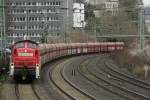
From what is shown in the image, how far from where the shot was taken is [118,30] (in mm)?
98875

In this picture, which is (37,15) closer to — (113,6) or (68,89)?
(113,6)

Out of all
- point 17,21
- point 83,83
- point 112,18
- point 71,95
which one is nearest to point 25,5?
point 17,21

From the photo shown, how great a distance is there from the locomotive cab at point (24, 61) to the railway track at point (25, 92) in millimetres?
802

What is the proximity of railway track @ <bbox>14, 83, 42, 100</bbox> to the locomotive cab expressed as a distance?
802 millimetres

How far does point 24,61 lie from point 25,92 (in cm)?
369

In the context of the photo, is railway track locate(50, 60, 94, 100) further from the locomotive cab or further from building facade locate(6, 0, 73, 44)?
building facade locate(6, 0, 73, 44)

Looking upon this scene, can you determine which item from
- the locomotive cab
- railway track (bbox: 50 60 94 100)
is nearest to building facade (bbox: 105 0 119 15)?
railway track (bbox: 50 60 94 100)

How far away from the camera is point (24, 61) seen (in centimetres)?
3095

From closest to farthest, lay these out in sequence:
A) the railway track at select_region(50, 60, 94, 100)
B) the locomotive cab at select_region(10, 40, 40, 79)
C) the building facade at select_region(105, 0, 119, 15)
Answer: the railway track at select_region(50, 60, 94, 100)
the locomotive cab at select_region(10, 40, 40, 79)
the building facade at select_region(105, 0, 119, 15)

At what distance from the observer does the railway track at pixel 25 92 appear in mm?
25522

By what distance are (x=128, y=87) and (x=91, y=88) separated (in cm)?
252

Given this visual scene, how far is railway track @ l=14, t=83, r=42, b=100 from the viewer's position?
2552 cm

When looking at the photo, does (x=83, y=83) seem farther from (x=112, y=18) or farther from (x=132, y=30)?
(x=112, y=18)

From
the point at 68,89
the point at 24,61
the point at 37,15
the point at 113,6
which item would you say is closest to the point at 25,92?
the point at 68,89
